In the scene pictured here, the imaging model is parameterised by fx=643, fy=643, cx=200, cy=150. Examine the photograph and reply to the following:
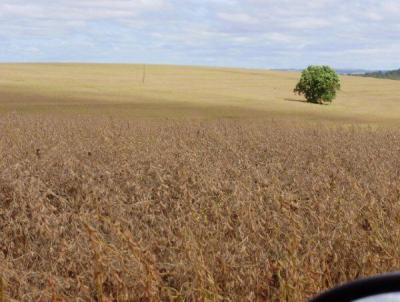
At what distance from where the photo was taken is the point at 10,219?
15.7 ft

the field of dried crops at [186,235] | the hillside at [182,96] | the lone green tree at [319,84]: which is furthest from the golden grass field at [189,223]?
the lone green tree at [319,84]

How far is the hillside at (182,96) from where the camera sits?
38000mm

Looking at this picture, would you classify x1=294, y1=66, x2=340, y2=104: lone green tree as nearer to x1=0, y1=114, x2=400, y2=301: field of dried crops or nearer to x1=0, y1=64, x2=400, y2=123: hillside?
x1=0, y1=64, x2=400, y2=123: hillside

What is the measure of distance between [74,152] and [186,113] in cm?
2791

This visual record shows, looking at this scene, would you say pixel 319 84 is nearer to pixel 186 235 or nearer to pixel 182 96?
pixel 182 96

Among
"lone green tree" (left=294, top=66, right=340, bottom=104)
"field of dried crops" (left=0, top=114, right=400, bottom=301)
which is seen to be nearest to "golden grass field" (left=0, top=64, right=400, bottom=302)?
"field of dried crops" (left=0, top=114, right=400, bottom=301)

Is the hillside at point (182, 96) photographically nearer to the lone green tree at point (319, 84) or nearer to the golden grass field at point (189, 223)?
the lone green tree at point (319, 84)

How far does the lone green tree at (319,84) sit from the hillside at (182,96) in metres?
1.43

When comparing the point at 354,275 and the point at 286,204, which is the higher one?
the point at 286,204

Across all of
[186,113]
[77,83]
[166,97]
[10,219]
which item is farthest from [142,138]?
[77,83]

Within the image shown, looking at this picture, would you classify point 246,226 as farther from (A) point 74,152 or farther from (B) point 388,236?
(A) point 74,152

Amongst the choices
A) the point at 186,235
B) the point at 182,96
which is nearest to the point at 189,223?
the point at 186,235

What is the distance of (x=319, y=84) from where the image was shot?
62500 millimetres

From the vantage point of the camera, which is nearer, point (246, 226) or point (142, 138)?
point (246, 226)
